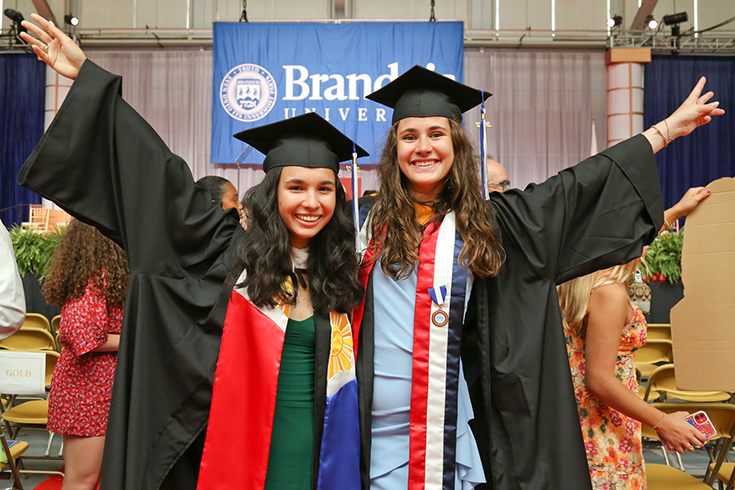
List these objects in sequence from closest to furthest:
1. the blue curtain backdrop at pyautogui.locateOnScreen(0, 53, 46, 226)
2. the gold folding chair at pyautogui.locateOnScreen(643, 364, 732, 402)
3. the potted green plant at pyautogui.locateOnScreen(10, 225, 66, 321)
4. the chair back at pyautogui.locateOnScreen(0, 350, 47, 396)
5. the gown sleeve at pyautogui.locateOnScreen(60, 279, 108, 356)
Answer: the chair back at pyautogui.locateOnScreen(0, 350, 47, 396) → the gown sleeve at pyautogui.locateOnScreen(60, 279, 108, 356) → the gold folding chair at pyautogui.locateOnScreen(643, 364, 732, 402) → the potted green plant at pyautogui.locateOnScreen(10, 225, 66, 321) → the blue curtain backdrop at pyautogui.locateOnScreen(0, 53, 46, 226)

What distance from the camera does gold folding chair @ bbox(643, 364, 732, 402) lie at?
150 inches

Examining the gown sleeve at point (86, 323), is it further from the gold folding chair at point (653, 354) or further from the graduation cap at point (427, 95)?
the gold folding chair at point (653, 354)

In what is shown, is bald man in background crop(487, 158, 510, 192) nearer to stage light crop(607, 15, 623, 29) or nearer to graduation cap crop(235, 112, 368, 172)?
graduation cap crop(235, 112, 368, 172)

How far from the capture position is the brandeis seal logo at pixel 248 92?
34.8 ft

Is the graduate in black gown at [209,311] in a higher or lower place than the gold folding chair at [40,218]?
lower

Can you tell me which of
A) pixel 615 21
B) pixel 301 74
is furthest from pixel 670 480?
pixel 615 21

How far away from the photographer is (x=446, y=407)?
1706 mm

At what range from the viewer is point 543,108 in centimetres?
1345

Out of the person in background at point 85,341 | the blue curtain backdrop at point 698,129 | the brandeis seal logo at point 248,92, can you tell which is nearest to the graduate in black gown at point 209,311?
the person in background at point 85,341

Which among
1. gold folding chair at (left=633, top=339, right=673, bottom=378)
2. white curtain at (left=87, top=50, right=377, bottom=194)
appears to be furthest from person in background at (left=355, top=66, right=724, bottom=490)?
white curtain at (left=87, top=50, right=377, bottom=194)

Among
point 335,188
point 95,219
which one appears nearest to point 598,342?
point 335,188

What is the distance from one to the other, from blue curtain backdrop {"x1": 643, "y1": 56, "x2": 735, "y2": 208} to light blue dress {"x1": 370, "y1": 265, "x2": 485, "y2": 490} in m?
13.0

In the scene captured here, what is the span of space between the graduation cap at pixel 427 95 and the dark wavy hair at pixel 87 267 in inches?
55.1

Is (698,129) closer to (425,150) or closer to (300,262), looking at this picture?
(425,150)
